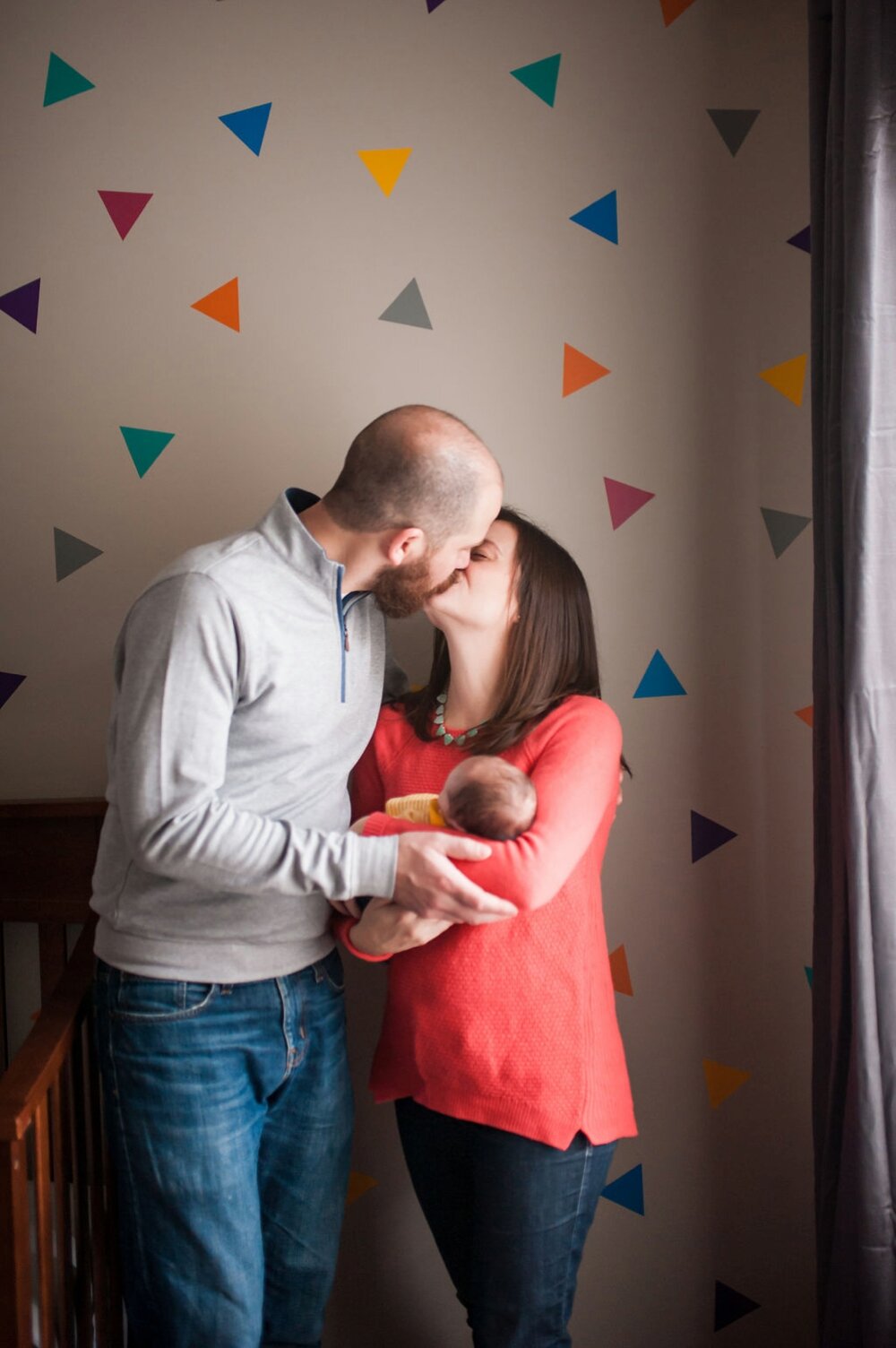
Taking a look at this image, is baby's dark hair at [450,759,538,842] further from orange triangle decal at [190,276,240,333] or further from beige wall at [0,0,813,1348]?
orange triangle decal at [190,276,240,333]

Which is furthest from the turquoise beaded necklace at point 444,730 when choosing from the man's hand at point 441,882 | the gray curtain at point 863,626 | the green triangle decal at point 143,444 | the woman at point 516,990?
the green triangle decal at point 143,444

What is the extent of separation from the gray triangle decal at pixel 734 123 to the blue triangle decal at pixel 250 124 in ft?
2.53

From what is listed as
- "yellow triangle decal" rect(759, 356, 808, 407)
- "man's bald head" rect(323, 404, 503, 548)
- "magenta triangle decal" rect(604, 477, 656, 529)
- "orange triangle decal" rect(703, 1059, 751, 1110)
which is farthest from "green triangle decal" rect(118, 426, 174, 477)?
"orange triangle decal" rect(703, 1059, 751, 1110)

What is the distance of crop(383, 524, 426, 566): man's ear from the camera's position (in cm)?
130

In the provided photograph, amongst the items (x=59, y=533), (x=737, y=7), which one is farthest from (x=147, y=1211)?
(x=737, y=7)

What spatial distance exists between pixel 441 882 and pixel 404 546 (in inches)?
17.8

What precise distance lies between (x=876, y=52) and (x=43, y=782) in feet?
5.59

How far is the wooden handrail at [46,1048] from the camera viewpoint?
3.82 ft

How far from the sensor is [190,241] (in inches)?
66.8

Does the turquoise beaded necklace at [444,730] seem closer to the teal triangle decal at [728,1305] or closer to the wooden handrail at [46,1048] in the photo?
the wooden handrail at [46,1048]

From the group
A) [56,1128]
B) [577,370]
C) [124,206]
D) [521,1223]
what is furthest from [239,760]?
[124,206]

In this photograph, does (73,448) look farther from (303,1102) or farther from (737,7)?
(737,7)

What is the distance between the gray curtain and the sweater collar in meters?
0.68

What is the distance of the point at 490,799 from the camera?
121 cm
